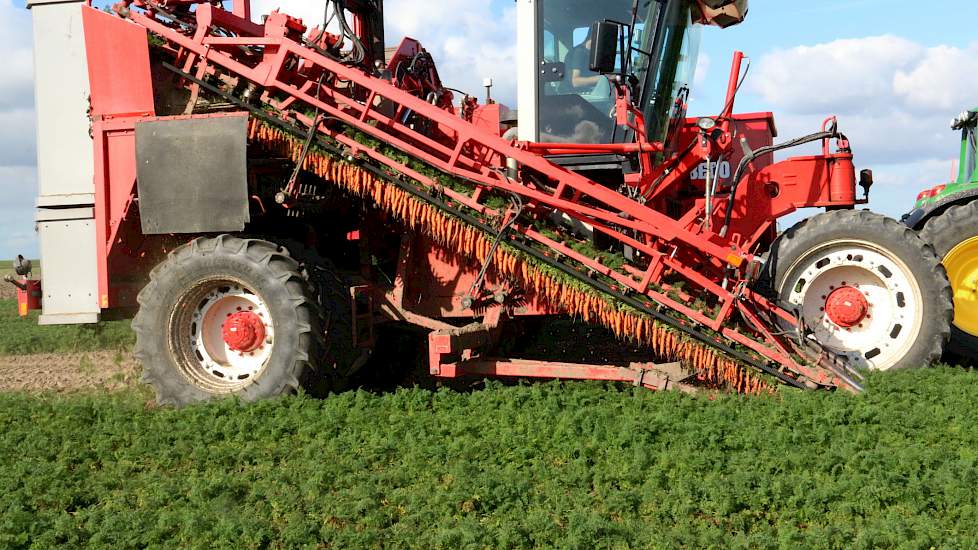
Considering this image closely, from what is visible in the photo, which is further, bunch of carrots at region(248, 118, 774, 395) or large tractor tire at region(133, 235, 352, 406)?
large tractor tire at region(133, 235, 352, 406)

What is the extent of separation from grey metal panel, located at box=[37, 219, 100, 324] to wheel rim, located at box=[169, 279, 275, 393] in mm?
1056

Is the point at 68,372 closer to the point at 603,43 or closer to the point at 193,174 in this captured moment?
the point at 193,174

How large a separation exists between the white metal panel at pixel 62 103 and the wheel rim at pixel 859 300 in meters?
5.70

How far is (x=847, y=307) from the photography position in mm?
6504

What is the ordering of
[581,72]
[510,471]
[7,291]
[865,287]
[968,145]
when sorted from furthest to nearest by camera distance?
[7,291], [968,145], [581,72], [865,287], [510,471]

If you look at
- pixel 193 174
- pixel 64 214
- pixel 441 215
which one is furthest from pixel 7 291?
pixel 441 215

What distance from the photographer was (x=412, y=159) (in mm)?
6586

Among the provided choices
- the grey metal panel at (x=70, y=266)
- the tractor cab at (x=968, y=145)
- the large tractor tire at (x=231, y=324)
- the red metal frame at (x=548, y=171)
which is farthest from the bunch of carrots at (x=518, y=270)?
the tractor cab at (x=968, y=145)

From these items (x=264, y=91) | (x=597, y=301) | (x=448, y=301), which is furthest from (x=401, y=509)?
(x=264, y=91)

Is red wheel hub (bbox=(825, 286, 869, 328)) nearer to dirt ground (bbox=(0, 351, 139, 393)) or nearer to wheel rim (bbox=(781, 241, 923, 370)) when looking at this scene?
wheel rim (bbox=(781, 241, 923, 370))

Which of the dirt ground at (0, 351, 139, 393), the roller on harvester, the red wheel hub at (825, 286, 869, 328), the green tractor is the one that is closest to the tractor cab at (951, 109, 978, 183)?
the green tractor

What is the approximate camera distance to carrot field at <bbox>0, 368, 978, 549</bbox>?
3828 millimetres

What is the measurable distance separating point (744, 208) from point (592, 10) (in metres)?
2.01

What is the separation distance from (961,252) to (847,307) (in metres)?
1.86
